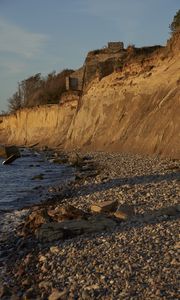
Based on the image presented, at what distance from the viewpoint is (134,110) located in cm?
2944

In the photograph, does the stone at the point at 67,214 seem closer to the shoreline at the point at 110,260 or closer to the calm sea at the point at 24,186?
the shoreline at the point at 110,260

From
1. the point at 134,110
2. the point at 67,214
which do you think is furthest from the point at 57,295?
the point at 134,110

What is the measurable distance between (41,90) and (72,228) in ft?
214

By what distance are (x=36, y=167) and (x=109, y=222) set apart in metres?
20.5

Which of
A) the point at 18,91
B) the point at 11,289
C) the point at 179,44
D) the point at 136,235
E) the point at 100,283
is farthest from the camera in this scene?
the point at 18,91

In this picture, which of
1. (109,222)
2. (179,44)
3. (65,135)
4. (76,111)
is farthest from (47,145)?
(109,222)

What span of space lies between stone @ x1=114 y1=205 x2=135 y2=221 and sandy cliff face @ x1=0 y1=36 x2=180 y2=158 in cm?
1029

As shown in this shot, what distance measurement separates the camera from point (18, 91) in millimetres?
93875

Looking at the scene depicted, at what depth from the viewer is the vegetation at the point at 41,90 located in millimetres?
68562

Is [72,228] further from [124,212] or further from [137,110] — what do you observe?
[137,110]

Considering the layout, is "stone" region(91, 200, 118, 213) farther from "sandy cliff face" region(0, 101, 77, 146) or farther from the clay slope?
"sandy cliff face" region(0, 101, 77, 146)

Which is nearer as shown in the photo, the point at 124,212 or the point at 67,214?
the point at 124,212

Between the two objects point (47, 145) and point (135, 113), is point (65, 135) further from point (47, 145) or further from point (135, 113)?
point (135, 113)

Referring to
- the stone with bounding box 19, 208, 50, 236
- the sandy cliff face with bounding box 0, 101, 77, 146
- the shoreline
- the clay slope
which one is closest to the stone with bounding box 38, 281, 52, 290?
the shoreline
